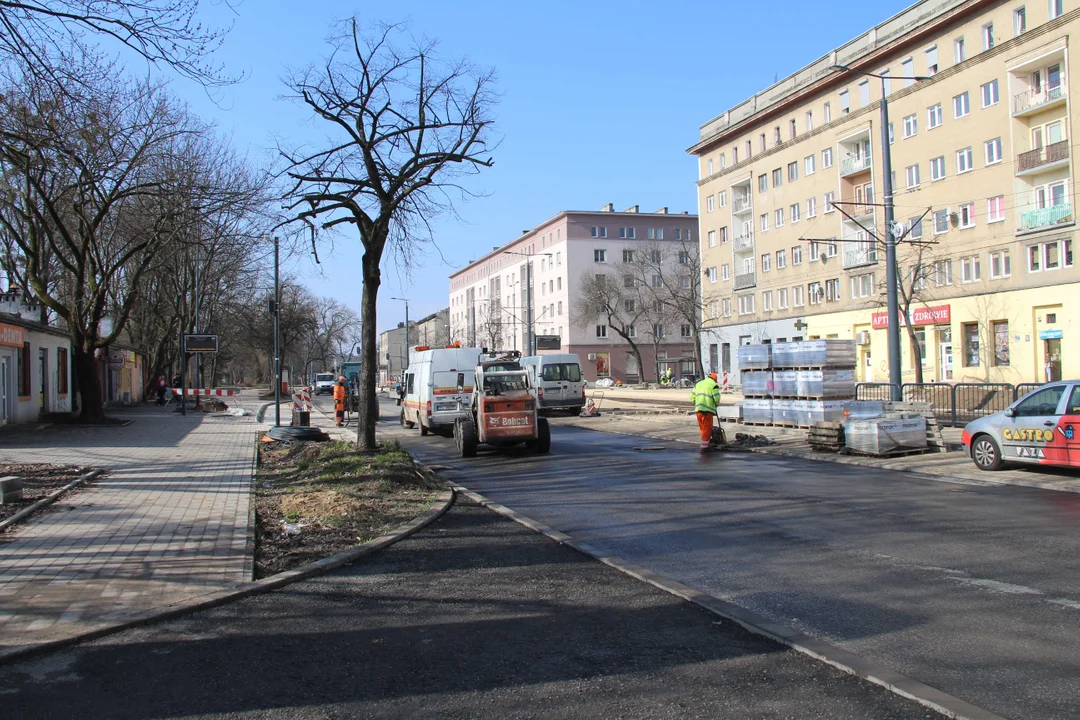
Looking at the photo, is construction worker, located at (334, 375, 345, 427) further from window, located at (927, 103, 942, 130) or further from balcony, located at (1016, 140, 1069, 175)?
window, located at (927, 103, 942, 130)

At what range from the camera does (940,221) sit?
4247 cm

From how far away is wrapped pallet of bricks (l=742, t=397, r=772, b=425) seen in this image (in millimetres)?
22531

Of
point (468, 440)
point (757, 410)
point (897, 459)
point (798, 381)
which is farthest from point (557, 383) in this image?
point (897, 459)

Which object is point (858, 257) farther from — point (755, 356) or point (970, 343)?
point (755, 356)

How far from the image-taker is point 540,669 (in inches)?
190

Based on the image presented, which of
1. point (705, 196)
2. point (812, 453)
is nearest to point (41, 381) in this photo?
point (812, 453)

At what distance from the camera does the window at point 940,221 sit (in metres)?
42.1

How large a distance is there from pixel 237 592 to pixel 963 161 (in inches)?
1680

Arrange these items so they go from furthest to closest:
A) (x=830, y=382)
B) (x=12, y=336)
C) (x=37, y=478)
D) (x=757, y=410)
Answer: (x=12, y=336)
(x=757, y=410)
(x=830, y=382)
(x=37, y=478)

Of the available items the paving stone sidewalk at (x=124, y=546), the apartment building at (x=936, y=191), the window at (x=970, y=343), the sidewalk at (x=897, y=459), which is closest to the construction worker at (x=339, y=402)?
the sidewalk at (x=897, y=459)

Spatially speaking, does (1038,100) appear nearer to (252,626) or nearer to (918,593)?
(918,593)

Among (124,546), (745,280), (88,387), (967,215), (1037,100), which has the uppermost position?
(1037,100)

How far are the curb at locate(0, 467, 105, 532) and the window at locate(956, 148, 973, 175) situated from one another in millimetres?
39858

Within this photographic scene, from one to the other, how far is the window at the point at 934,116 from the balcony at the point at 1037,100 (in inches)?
175
